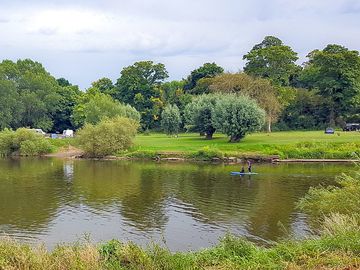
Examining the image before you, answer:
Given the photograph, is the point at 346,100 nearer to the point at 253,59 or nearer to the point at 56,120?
the point at 253,59

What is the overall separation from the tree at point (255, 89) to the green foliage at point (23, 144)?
36.0 m

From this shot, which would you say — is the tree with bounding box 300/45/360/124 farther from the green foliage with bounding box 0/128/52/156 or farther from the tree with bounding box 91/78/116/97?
the tree with bounding box 91/78/116/97

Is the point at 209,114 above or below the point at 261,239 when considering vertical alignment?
above

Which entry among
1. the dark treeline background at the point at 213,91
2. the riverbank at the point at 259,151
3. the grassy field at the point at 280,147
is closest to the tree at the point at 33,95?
the dark treeline background at the point at 213,91

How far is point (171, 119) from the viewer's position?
9231cm

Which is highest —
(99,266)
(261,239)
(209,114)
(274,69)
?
(274,69)

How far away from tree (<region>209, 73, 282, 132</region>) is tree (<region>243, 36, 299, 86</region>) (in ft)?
29.6

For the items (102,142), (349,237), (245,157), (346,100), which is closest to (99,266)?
(349,237)

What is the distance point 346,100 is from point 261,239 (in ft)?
247

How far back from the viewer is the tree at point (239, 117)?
240ft

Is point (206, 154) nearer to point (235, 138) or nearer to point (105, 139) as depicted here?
point (235, 138)

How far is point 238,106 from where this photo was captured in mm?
73688

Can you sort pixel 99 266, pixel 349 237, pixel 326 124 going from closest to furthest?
1. pixel 99 266
2. pixel 349 237
3. pixel 326 124

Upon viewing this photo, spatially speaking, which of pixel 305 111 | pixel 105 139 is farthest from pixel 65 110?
pixel 305 111
